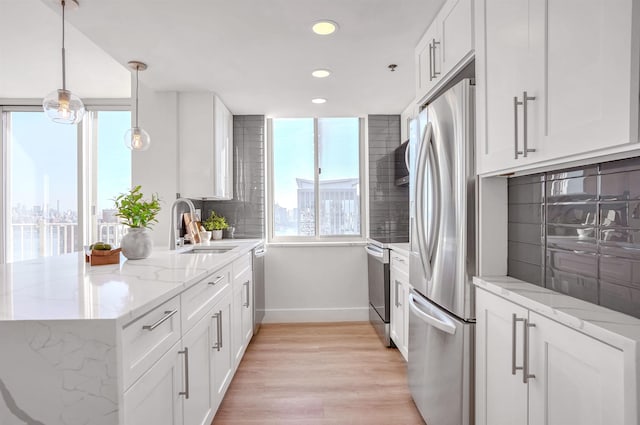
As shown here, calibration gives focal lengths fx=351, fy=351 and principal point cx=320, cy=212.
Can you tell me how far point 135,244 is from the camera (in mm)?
1955

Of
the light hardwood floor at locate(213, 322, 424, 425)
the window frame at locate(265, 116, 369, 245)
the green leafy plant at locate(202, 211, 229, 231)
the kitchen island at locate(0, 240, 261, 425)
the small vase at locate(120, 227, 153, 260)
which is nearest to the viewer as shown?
the kitchen island at locate(0, 240, 261, 425)

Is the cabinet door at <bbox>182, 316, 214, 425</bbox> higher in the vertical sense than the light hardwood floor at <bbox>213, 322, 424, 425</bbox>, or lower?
higher

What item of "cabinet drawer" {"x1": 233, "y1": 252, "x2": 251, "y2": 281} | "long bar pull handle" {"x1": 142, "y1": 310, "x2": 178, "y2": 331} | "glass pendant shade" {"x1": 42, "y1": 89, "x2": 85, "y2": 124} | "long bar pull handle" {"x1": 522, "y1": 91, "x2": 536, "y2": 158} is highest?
Answer: "glass pendant shade" {"x1": 42, "y1": 89, "x2": 85, "y2": 124}

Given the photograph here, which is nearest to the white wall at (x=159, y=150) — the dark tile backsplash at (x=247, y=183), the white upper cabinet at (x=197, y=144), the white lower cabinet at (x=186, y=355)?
the white upper cabinet at (x=197, y=144)

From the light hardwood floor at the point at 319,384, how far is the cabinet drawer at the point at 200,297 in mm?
766

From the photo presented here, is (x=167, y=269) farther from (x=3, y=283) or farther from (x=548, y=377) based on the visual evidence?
(x=548, y=377)

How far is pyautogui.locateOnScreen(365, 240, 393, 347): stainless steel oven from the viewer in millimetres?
3148

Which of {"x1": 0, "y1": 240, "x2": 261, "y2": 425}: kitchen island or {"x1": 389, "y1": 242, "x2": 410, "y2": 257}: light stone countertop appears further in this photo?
{"x1": 389, "y1": 242, "x2": 410, "y2": 257}: light stone countertop

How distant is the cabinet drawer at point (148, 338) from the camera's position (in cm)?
100

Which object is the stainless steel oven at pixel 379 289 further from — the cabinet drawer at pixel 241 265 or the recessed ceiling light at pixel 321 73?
the recessed ceiling light at pixel 321 73

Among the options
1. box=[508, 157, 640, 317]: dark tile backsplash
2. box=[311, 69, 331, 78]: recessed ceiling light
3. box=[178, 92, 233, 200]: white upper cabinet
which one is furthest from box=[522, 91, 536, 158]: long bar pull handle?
box=[178, 92, 233, 200]: white upper cabinet

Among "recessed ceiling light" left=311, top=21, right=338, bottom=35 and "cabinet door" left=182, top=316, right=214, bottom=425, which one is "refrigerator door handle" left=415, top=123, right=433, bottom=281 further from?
"cabinet door" left=182, top=316, right=214, bottom=425

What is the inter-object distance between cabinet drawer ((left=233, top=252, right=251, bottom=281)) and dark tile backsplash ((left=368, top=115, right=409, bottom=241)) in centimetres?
156

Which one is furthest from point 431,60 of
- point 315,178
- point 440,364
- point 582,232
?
point 315,178
